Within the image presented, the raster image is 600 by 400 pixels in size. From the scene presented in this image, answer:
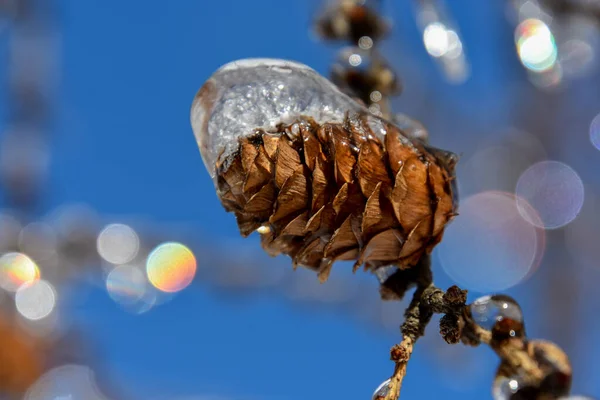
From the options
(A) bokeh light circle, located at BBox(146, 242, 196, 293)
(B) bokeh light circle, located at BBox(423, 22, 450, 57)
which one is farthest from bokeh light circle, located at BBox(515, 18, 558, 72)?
(A) bokeh light circle, located at BBox(146, 242, 196, 293)

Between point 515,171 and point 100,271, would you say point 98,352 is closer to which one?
point 100,271

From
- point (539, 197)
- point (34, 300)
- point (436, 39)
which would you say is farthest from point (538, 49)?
point (34, 300)

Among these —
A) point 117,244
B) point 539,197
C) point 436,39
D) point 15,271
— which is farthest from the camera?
point 539,197

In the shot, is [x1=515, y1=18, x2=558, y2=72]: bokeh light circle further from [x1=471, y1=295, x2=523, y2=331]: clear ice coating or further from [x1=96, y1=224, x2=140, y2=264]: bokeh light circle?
[x1=96, y1=224, x2=140, y2=264]: bokeh light circle

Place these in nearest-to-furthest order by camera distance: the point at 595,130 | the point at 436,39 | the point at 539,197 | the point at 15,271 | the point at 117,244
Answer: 1. the point at 436,39
2. the point at 15,271
3. the point at 117,244
4. the point at 539,197
5. the point at 595,130

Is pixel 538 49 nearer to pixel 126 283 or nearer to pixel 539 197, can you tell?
pixel 539 197

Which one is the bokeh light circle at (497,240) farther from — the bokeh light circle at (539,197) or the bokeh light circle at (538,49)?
the bokeh light circle at (538,49)

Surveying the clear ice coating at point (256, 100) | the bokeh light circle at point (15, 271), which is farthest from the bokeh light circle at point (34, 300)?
the clear ice coating at point (256, 100)
